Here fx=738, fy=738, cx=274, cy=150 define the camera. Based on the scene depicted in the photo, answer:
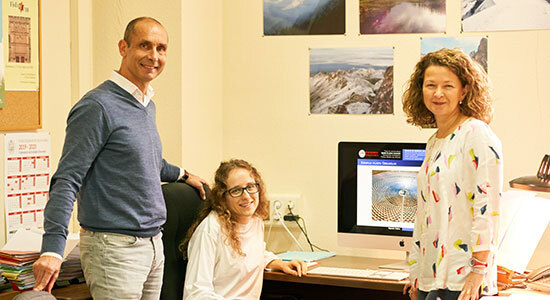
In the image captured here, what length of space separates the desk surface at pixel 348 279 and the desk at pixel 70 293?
662 mm

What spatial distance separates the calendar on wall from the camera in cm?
271

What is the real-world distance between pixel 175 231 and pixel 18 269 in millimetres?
535

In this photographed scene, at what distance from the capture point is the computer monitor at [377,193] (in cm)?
292

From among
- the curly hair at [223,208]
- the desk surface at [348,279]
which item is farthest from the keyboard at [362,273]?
the curly hair at [223,208]

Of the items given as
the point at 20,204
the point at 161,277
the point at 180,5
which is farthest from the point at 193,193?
the point at 180,5

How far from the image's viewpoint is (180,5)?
10.0ft

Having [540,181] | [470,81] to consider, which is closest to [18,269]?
[470,81]

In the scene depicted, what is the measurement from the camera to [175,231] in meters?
2.61

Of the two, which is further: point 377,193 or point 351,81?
point 351,81

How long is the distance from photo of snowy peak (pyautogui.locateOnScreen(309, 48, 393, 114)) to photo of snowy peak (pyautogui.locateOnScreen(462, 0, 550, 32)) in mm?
364

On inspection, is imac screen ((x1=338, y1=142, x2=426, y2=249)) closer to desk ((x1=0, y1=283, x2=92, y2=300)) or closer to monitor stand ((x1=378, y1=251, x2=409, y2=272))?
monitor stand ((x1=378, y1=251, x2=409, y2=272))

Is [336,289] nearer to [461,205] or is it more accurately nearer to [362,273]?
[362,273]

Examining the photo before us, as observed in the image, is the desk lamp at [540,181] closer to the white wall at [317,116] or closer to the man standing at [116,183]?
the white wall at [317,116]

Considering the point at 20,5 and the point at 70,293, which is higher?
the point at 20,5
